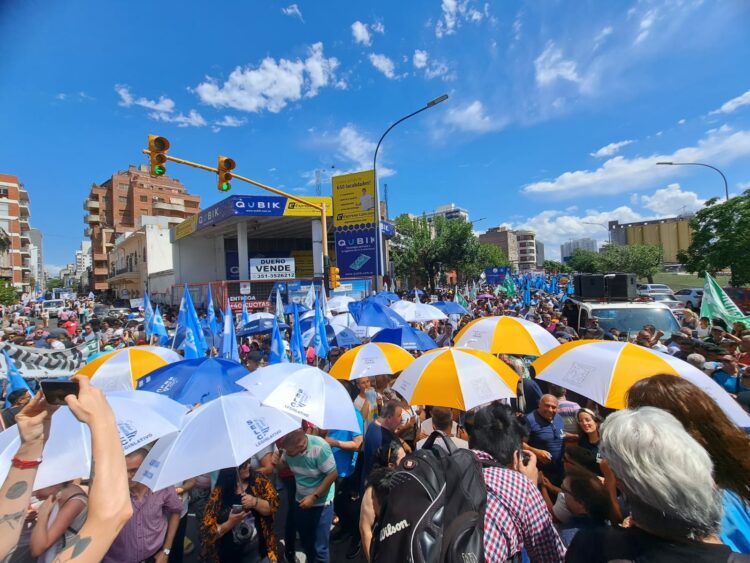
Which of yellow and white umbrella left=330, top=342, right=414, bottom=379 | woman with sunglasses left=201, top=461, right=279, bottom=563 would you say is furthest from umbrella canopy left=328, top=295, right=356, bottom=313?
woman with sunglasses left=201, top=461, right=279, bottom=563

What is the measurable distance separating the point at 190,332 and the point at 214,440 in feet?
18.3

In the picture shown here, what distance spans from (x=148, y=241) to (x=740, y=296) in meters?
42.1

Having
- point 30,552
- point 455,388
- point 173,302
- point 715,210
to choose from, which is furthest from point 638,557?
point 173,302

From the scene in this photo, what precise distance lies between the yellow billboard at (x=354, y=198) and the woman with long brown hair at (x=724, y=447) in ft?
57.7

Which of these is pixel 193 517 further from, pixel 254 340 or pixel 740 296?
pixel 740 296

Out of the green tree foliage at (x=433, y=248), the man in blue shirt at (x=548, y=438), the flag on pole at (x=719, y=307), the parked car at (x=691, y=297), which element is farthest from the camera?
the green tree foliage at (x=433, y=248)

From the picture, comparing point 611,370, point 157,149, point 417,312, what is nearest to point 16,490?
point 611,370

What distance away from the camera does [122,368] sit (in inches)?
193

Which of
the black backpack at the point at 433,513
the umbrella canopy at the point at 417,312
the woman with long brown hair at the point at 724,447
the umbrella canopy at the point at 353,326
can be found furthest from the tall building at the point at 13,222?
the woman with long brown hair at the point at 724,447

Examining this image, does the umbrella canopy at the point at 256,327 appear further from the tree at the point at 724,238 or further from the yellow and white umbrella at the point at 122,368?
the tree at the point at 724,238

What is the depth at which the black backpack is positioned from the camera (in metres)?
1.65

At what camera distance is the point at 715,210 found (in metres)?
19.5

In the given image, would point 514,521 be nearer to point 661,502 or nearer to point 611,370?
point 661,502

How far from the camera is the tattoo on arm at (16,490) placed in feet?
5.09
